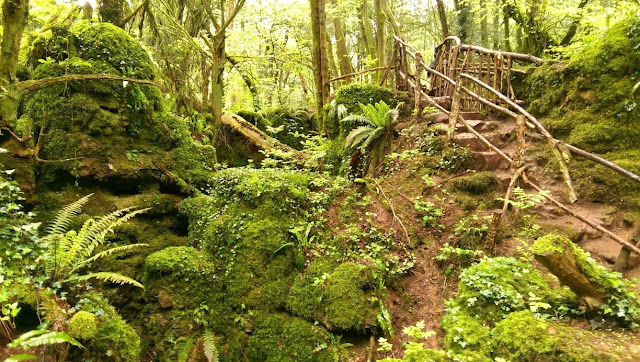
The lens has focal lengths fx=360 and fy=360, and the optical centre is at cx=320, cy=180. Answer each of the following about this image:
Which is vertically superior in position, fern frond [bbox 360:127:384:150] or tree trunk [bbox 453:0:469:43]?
tree trunk [bbox 453:0:469:43]

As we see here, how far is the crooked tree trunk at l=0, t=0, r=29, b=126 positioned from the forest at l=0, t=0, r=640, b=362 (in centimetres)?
2

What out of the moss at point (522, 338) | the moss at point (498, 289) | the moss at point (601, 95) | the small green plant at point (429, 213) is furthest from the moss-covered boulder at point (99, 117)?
the moss at point (601, 95)

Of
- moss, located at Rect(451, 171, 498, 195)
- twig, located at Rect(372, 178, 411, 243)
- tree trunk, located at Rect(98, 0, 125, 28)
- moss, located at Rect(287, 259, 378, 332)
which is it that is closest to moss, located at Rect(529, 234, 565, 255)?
moss, located at Rect(287, 259, 378, 332)

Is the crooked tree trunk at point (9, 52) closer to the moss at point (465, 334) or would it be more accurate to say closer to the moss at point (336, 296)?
the moss at point (336, 296)

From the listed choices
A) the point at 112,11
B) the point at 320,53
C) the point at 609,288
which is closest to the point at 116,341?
the point at 609,288

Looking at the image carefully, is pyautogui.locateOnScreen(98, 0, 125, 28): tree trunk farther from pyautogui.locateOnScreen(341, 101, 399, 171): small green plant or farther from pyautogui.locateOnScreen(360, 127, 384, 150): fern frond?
pyautogui.locateOnScreen(360, 127, 384, 150): fern frond

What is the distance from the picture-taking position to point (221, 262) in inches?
224

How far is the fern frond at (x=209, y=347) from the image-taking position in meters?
4.67

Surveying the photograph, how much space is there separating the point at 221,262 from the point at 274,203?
128 cm

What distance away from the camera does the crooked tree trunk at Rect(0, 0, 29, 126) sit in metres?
4.98

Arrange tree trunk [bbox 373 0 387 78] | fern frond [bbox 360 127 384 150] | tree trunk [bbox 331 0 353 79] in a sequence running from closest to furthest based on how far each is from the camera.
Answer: fern frond [bbox 360 127 384 150] → tree trunk [bbox 373 0 387 78] → tree trunk [bbox 331 0 353 79]

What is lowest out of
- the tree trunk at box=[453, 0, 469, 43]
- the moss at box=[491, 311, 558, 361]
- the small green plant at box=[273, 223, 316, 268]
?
the moss at box=[491, 311, 558, 361]

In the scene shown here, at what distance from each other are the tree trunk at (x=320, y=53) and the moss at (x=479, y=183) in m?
4.51

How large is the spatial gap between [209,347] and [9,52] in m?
4.97
